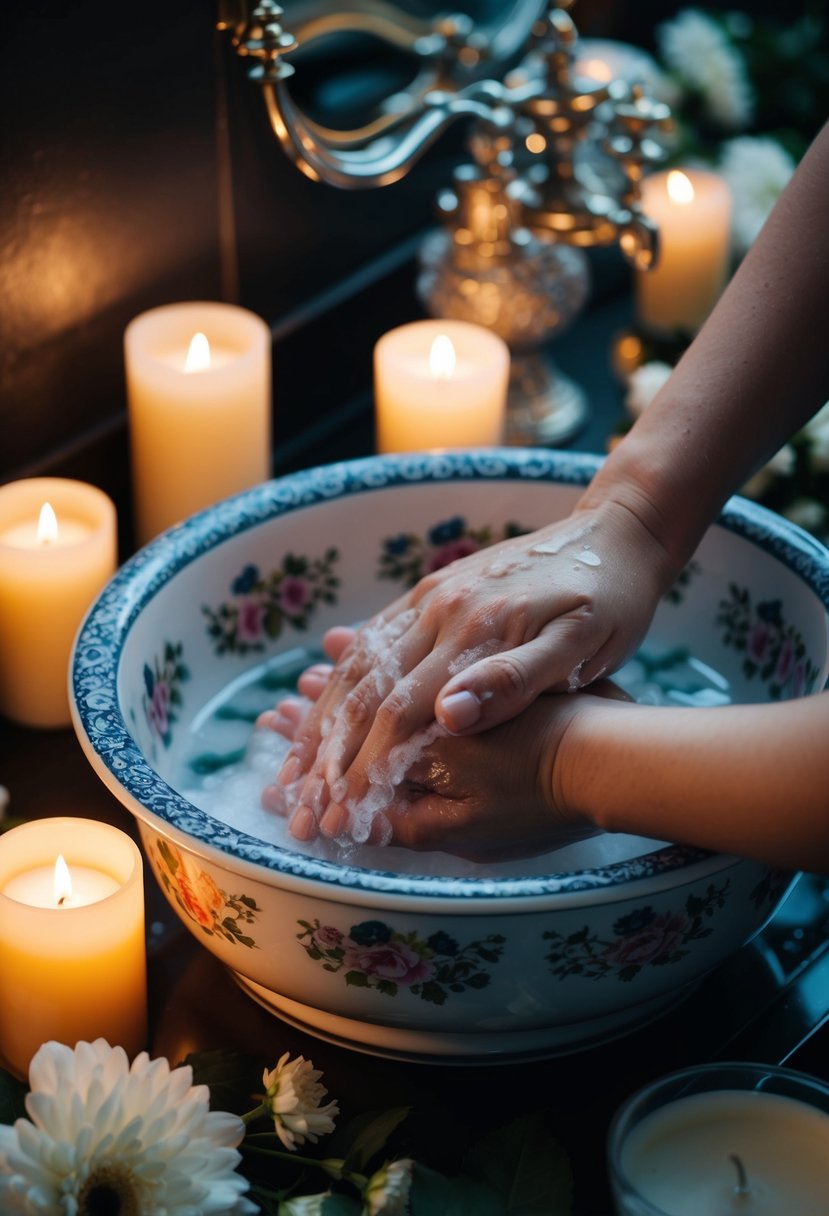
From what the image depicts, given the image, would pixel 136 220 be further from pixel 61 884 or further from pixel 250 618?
pixel 61 884

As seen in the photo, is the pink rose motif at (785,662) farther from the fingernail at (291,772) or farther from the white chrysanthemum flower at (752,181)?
the white chrysanthemum flower at (752,181)

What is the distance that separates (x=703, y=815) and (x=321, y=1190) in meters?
0.26

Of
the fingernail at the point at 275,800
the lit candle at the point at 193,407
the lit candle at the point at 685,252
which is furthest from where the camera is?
the lit candle at the point at 685,252

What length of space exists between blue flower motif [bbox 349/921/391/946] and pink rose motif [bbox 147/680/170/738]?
26 centimetres

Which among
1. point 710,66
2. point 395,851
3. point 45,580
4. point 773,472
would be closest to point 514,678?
point 395,851

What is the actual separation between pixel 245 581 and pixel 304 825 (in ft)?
0.75

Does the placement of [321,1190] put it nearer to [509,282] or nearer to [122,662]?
[122,662]

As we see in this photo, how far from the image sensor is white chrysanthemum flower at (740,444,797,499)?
1.15 meters

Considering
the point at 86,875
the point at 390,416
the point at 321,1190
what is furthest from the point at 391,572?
the point at 321,1190

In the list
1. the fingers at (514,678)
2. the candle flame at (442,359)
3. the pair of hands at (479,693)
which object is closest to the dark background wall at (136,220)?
the candle flame at (442,359)

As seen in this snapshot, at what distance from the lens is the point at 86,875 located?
80 centimetres

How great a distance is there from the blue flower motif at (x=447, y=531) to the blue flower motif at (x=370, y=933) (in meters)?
0.42

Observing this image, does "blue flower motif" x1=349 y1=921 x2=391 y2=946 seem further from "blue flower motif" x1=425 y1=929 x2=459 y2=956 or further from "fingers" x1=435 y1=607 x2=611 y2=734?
"fingers" x1=435 y1=607 x2=611 y2=734

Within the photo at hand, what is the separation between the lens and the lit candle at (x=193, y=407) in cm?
108
